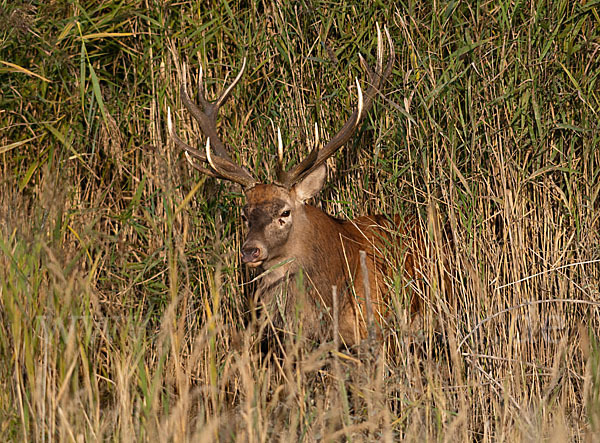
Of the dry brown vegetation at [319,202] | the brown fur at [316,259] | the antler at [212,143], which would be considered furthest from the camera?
the antler at [212,143]

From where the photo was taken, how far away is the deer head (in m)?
4.05

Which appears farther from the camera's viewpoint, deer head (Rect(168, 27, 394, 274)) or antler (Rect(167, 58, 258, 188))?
antler (Rect(167, 58, 258, 188))

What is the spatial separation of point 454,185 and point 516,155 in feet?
1.06

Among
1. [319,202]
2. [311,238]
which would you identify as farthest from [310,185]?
[319,202]

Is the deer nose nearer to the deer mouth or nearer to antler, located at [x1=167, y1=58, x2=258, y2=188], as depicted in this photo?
the deer mouth

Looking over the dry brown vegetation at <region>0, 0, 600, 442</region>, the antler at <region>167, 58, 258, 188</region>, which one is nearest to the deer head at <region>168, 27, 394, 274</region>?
the antler at <region>167, 58, 258, 188</region>

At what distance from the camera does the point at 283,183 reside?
4184mm

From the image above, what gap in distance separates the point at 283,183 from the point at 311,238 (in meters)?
0.30

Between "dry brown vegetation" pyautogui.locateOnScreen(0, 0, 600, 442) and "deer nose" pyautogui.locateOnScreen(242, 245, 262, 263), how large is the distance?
0.73 feet

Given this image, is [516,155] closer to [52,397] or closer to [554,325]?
[554,325]

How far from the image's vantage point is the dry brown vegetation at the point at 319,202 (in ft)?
9.37

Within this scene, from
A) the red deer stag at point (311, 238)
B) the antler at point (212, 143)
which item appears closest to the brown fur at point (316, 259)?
the red deer stag at point (311, 238)

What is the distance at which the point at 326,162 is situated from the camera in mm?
4562

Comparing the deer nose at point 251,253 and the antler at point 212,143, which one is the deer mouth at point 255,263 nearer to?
the deer nose at point 251,253
